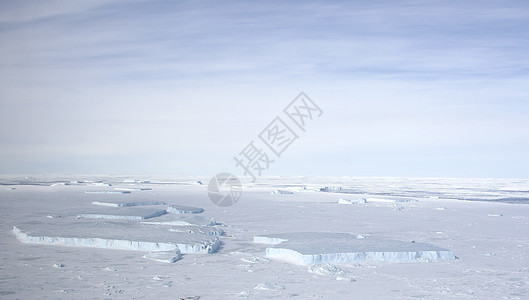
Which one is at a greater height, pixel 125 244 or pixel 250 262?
pixel 125 244

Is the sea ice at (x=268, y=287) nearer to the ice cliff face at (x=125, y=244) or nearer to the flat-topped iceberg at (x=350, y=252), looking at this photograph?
the flat-topped iceberg at (x=350, y=252)

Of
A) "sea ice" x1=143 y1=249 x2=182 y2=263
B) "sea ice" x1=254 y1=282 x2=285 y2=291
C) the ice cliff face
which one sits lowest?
"sea ice" x1=254 y1=282 x2=285 y2=291

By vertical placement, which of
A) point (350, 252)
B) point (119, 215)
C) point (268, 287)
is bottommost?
point (268, 287)

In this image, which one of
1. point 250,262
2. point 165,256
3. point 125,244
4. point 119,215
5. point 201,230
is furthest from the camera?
point 119,215

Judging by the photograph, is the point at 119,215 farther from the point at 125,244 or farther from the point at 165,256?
the point at 165,256

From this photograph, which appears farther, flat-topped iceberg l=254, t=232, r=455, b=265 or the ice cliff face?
the ice cliff face

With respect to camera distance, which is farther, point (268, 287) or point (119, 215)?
point (119, 215)

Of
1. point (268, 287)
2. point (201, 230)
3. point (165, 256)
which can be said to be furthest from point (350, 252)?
point (201, 230)

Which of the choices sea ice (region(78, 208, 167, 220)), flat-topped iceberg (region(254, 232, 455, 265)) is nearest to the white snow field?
flat-topped iceberg (region(254, 232, 455, 265))

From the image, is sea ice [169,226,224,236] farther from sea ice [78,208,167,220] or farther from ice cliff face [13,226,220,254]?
sea ice [78,208,167,220]
